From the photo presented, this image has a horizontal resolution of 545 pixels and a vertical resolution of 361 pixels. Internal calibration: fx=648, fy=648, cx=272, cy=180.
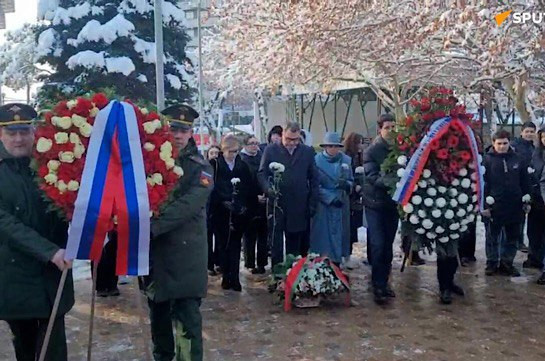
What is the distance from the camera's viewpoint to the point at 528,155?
27.9ft

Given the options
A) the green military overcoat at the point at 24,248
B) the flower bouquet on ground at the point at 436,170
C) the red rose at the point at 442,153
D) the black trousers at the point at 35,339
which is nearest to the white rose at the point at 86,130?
the green military overcoat at the point at 24,248

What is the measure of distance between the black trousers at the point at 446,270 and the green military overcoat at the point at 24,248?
13.8ft

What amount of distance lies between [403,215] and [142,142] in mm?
3344

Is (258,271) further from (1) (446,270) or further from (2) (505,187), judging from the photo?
(2) (505,187)

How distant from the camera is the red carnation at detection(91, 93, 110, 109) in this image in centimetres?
393

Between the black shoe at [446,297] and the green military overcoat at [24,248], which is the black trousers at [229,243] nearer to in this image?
the black shoe at [446,297]

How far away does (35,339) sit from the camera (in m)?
3.96

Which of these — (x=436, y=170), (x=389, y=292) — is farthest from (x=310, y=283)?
(x=436, y=170)

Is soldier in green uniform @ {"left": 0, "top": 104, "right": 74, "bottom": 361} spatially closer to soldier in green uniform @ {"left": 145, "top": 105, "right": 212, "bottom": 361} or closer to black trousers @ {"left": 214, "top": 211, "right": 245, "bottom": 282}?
soldier in green uniform @ {"left": 145, "top": 105, "right": 212, "bottom": 361}

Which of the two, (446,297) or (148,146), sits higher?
(148,146)

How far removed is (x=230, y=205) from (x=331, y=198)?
48.3 inches

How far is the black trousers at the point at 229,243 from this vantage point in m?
7.36

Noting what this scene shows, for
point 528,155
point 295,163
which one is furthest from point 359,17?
point 295,163

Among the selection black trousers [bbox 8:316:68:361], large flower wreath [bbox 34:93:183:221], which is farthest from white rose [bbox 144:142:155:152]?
black trousers [bbox 8:316:68:361]
